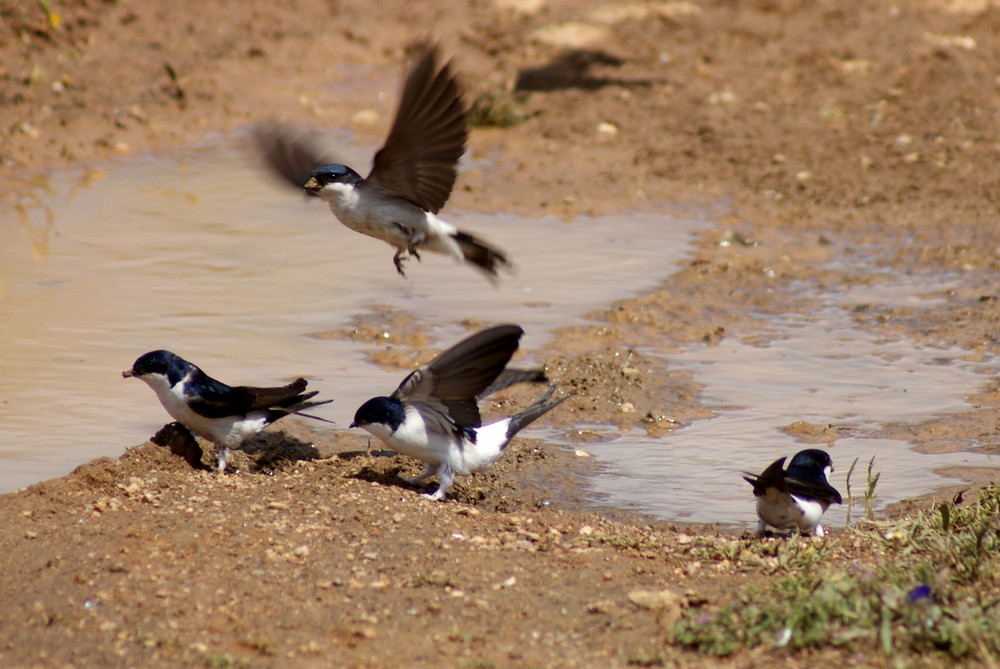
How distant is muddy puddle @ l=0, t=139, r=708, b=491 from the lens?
6102mm

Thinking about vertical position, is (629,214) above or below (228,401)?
above

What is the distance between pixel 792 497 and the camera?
183 inches

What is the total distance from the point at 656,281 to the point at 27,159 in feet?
19.1

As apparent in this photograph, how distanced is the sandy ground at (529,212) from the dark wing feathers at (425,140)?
1281mm

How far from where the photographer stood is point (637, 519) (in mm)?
5070

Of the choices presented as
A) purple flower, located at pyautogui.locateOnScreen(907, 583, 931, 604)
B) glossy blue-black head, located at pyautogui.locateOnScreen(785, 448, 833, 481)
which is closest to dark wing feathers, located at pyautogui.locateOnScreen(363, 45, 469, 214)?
glossy blue-black head, located at pyautogui.locateOnScreen(785, 448, 833, 481)

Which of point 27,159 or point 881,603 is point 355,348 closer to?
point 881,603

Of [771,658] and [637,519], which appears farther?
[637,519]

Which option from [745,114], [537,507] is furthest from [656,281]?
[745,114]

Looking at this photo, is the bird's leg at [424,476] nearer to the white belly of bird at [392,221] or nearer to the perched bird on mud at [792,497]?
the white belly of bird at [392,221]

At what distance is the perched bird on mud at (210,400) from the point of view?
5.20 metres

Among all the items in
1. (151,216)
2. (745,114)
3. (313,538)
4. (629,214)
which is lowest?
(313,538)

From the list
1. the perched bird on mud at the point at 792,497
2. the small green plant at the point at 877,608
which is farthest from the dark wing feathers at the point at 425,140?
the small green plant at the point at 877,608

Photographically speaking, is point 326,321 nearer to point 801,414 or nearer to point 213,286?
point 213,286
